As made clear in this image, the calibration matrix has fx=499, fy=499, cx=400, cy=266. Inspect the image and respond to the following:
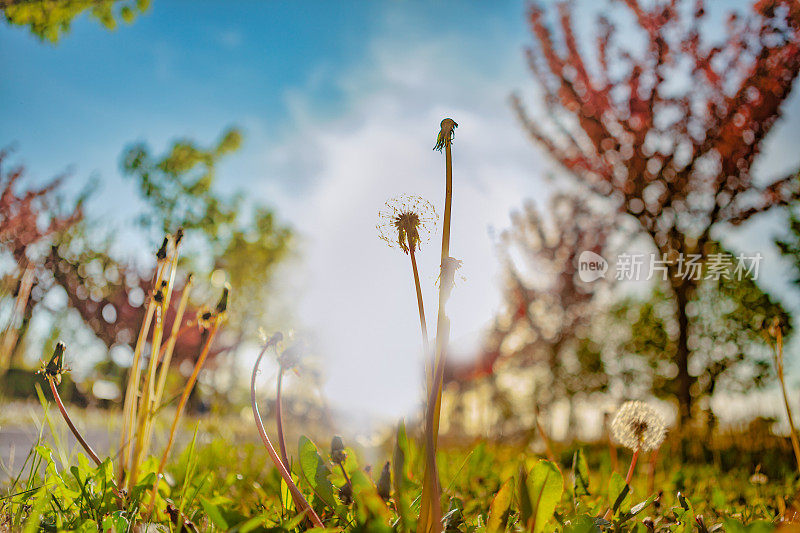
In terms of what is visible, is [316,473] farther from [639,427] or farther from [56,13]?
[56,13]

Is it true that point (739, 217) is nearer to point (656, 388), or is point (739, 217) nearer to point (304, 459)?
point (304, 459)

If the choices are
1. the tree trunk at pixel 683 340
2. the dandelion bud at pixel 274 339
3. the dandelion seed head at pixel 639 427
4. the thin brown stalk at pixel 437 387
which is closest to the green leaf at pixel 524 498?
the thin brown stalk at pixel 437 387

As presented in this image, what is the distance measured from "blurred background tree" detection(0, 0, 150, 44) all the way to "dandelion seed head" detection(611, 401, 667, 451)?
2.68 m

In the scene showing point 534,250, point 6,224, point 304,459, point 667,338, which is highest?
point 534,250

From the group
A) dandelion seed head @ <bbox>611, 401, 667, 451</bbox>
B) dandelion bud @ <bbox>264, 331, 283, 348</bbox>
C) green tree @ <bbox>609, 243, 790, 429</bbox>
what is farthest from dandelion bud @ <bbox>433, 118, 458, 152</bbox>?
green tree @ <bbox>609, 243, 790, 429</bbox>

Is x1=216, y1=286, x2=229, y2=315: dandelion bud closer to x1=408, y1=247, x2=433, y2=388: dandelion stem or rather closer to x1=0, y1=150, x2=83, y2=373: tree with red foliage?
x1=408, y1=247, x2=433, y2=388: dandelion stem

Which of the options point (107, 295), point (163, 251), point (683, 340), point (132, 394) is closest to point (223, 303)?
point (163, 251)

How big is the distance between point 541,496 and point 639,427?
52 centimetres

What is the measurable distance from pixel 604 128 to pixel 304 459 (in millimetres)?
7328

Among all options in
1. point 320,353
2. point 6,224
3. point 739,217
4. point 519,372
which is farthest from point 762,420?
point 519,372

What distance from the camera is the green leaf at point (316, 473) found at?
1.03 meters

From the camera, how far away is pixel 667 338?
13383 millimetres

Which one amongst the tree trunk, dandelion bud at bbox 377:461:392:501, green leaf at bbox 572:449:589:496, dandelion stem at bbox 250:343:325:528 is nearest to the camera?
dandelion stem at bbox 250:343:325:528

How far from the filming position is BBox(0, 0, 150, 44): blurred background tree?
208cm
